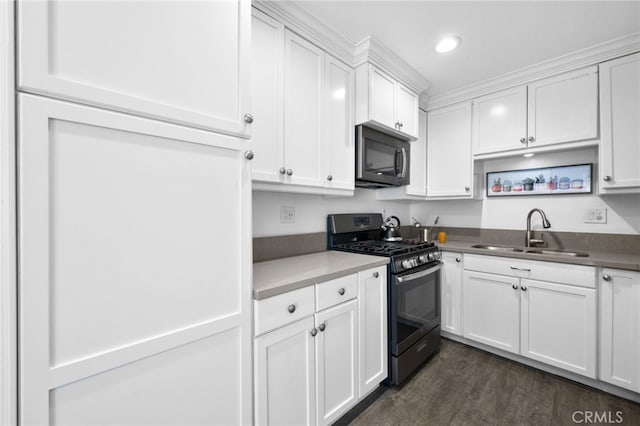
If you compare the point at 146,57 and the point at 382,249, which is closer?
the point at 146,57

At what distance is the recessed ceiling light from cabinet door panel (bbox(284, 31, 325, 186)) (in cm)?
89

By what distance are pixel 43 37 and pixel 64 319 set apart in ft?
2.31

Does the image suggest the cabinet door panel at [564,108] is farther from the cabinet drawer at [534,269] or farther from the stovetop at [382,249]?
the stovetop at [382,249]

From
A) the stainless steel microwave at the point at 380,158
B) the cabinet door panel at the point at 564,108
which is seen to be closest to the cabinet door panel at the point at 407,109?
the stainless steel microwave at the point at 380,158

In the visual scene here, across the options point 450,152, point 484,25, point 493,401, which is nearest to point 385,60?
point 484,25

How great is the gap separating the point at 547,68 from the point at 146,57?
9.41ft

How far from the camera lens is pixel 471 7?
Answer: 1.61m

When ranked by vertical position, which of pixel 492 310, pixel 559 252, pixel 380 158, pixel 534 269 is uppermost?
pixel 380 158

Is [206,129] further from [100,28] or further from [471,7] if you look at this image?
[471,7]

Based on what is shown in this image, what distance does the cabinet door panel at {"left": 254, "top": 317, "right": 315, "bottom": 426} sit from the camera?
114 cm

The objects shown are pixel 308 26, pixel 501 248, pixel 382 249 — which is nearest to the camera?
pixel 308 26

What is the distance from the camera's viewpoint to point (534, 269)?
2.08 meters

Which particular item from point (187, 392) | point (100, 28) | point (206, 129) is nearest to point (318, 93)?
point (206, 129)

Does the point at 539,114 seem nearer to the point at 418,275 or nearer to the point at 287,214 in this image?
the point at 418,275
